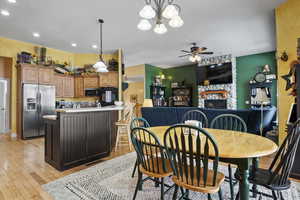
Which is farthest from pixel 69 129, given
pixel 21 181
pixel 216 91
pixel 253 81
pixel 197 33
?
pixel 253 81

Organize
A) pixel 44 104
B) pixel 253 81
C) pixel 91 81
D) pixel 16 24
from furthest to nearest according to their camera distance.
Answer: pixel 253 81 < pixel 91 81 < pixel 44 104 < pixel 16 24

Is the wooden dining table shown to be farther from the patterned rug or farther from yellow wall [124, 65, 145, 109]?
yellow wall [124, 65, 145, 109]

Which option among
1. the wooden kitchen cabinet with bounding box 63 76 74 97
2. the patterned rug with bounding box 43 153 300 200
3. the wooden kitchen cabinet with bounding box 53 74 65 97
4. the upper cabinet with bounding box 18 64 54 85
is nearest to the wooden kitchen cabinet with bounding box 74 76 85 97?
the wooden kitchen cabinet with bounding box 63 76 74 97

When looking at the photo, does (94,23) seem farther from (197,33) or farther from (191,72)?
(191,72)

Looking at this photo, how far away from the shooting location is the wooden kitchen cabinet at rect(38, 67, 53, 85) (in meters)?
4.87

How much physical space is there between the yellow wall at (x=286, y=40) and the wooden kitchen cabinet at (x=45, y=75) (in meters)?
6.27

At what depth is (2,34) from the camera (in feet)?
14.3

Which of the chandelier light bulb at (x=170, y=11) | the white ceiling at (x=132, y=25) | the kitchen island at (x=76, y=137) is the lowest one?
the kitchen island at (x=76, y=137)

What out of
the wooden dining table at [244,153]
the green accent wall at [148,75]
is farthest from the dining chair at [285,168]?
the green accent wall at [148,75]

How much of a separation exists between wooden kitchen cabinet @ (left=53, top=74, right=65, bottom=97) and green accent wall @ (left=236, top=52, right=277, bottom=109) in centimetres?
742

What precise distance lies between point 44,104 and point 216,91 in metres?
6.92

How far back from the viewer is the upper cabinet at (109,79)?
5902 millimetres

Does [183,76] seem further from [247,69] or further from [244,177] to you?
[244,177]

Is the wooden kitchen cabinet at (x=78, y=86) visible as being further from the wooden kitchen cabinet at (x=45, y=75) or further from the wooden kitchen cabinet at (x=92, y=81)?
the wooden kitchen cabinet at (x=45, y=75)
